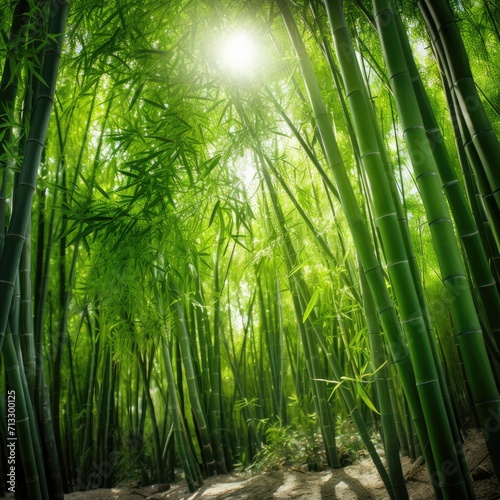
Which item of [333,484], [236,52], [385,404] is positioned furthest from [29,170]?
[333,484]

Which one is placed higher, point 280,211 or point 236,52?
point 236,52

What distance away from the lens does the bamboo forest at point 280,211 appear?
1258 mm

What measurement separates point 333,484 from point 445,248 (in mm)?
1822

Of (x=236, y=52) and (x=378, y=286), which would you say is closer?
(x=378, y=286)

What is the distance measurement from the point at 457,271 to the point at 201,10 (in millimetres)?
1814

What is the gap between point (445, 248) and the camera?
3.95 ft

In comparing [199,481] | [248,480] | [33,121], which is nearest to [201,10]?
[33,121]

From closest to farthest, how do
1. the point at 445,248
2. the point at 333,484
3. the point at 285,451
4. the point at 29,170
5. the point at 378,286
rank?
the point at 445,248
the point at 378,286
the point at 29,170
the point at 333,484
the point at 285,451

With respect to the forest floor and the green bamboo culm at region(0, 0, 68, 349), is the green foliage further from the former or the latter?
the green bamboo culm at region(0, 0, 68, 349)

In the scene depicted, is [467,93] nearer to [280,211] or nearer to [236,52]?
[236,52]

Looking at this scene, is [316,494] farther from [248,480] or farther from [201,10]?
[201,10]

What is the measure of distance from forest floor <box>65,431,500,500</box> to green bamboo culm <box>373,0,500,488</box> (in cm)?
54

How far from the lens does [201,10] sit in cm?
226

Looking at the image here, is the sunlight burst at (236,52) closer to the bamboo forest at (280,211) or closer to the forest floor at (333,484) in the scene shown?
the bamboo forest at (280,211)
